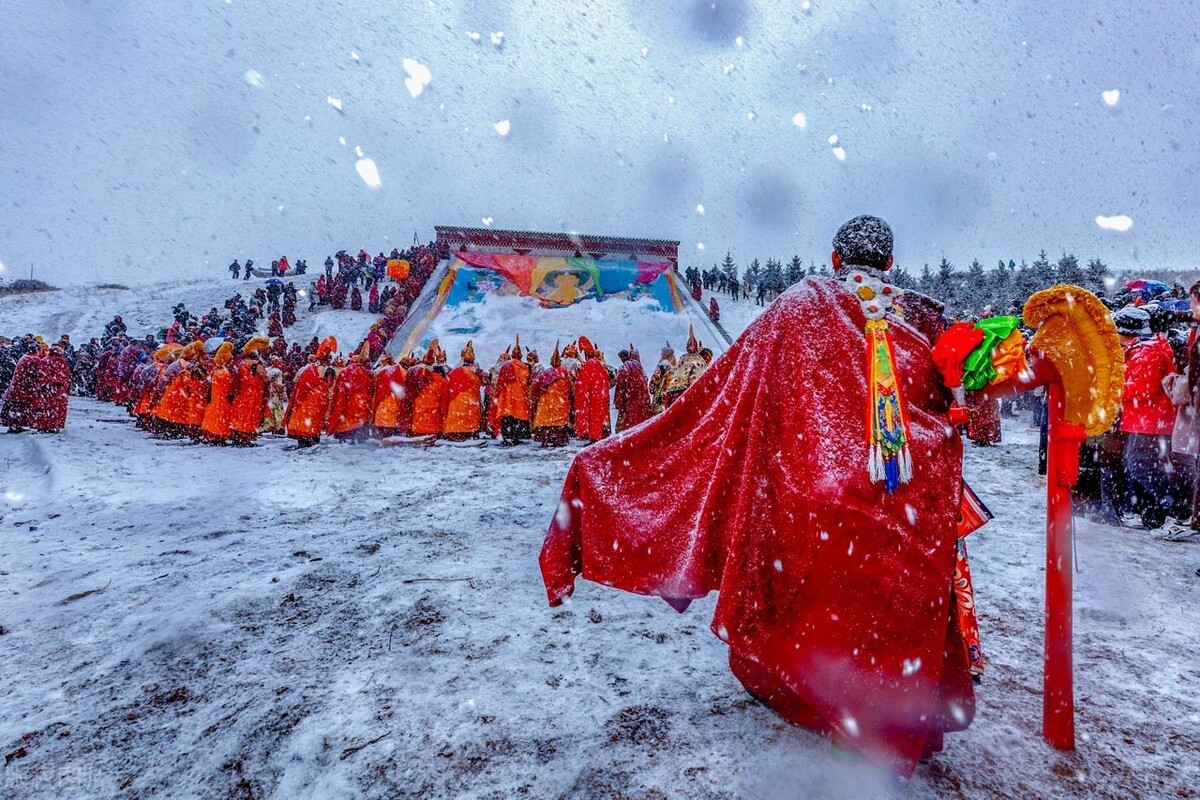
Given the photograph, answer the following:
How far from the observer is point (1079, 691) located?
1.99 meters

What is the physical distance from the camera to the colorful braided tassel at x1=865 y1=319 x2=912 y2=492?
5.01 ft

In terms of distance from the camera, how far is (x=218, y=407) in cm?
884

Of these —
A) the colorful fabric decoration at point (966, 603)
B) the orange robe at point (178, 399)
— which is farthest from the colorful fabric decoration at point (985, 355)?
the orange robe at point (178, 399)

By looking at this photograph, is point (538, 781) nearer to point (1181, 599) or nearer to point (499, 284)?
point (1181, 599)

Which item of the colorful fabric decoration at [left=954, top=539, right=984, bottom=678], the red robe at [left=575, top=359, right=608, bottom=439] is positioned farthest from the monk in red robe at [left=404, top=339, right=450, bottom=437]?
the colorful fabric decoration at [left=954, top=539, right=984, bottom=678]

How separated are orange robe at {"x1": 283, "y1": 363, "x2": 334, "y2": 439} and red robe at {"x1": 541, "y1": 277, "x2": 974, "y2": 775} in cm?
837

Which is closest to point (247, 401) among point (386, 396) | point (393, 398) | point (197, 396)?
point (197, 396)

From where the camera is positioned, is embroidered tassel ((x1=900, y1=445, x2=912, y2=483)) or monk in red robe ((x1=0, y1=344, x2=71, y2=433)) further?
monk in red robe ((x1=0, y1=344, x2=71, y2=433))

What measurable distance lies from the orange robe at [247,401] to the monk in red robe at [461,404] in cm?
310

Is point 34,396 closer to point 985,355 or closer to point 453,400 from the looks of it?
point 453,400

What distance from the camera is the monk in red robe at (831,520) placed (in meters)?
1.52

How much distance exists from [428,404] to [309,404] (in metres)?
1.87

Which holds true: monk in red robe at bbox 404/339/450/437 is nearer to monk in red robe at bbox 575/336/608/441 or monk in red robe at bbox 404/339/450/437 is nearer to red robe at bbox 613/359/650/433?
monk in red robe at bbox 575/336/608/441

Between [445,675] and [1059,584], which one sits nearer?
[1059,584]
